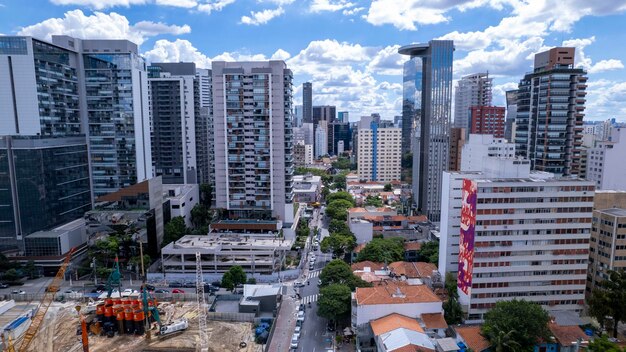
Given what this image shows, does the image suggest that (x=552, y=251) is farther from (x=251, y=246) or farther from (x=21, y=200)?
(x=21, y=200)

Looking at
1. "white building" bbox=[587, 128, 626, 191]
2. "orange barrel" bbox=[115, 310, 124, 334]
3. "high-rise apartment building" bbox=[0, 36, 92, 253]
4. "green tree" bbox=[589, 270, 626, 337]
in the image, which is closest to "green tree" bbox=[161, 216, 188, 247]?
"high-rise apartment building" bbox=[0, 36, 92, 253]

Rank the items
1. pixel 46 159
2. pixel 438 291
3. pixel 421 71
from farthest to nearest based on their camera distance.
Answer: pixel 421 71 < pixel 46 159 < pixel 438 291

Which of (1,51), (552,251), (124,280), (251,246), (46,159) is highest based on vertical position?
(1,51)

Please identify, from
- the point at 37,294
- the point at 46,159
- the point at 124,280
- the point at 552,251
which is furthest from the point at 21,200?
the point at 552,251

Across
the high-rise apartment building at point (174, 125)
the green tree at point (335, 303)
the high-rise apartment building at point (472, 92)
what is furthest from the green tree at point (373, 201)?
the high-rise apartment building at point (472, 92)

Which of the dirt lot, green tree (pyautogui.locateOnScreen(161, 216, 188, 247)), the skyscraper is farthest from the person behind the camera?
the skyscraper

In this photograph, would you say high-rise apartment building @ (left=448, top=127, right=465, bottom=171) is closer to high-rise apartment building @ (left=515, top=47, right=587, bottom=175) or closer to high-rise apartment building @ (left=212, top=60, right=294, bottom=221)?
high-rise apartment building @ (left=515, top=47, right=587, bottom=175)

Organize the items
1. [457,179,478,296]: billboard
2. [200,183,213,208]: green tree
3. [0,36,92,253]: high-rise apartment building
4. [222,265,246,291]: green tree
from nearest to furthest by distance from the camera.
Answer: [457,179,478,296]: billboard < [222,265,246,291]: green tree < [0,36,92,253]: high-rise apartment building < [200,183,213,208]: green tree
